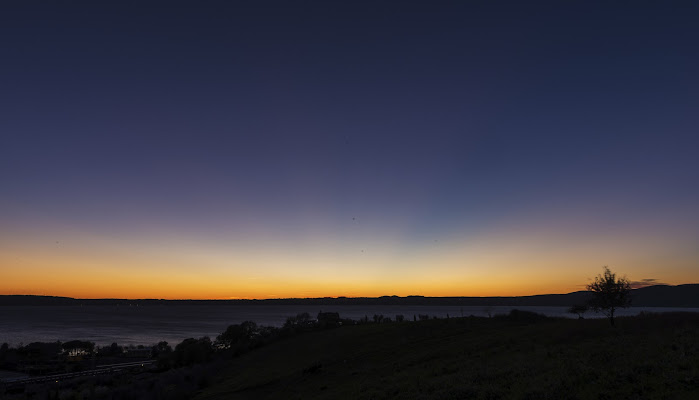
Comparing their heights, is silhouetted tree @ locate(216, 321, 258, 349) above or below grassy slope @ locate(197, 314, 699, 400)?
below

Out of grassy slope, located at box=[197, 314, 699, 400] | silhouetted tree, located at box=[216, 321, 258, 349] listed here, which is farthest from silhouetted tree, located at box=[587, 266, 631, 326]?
silhouetted tree, located at box=[216, 321, 258, 349]

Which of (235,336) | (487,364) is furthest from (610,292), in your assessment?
(235,336)

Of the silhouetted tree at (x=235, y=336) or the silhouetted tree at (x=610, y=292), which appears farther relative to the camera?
the silhouetted tree at (x=235, y=336)

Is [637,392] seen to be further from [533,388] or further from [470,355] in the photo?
[470,355]

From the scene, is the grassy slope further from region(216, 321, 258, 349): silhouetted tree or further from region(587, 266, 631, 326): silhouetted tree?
region(216, 321, 258, 349): silhouetted tree

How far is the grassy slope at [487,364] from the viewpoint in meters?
18.1

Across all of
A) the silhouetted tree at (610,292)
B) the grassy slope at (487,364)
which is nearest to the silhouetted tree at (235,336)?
the grassy slope at (487,364)

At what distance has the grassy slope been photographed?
18.1m

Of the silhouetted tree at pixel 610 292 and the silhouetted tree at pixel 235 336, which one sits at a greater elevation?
the silhouetted tree at pixel 610 292

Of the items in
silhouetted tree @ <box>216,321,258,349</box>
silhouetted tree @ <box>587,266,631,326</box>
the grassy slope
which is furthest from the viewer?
silhouetted tree @ <box>216,321,258,349</box>

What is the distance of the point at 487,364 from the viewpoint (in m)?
28.4

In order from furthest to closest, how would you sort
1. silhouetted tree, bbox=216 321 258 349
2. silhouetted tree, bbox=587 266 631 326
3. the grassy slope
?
silhouetted tree, bbox=216 321 258 349, silhouetted tree, bbox=587 266 631 326, the grassy slope

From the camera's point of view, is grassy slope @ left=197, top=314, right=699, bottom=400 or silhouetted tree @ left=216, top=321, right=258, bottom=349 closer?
grassy slope @ left=197, top=314, right=699, bottom=400

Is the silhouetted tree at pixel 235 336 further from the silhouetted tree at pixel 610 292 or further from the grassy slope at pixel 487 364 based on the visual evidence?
the silhouetted tree at pixel 610 292
